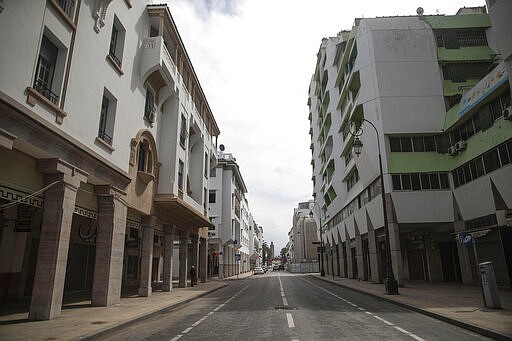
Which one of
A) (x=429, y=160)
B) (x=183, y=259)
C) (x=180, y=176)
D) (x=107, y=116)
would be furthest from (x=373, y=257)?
(x=107, y=116)

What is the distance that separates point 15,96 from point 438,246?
32897 mm

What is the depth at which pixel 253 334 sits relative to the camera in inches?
355

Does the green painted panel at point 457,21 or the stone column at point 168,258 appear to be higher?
the green painted panel at point 457,21

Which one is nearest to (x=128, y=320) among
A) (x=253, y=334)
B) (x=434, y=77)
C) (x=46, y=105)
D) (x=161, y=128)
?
(x=253, y=334)

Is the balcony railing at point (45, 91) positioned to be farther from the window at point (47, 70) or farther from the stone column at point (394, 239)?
the stone column at point (394, 239)

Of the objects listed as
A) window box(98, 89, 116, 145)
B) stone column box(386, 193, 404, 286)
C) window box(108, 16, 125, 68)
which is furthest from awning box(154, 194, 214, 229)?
stone column box(386, 193, 404, 286)

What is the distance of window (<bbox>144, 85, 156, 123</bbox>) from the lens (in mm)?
19844

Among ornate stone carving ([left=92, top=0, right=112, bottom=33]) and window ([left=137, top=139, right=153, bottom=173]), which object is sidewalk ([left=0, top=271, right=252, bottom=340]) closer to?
window ([left=137, top=139, right=153, bottom=173])

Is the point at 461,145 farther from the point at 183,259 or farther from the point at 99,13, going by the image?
the point at 99,13

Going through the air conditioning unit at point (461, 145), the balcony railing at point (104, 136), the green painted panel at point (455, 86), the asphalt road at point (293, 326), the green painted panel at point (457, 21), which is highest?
the green painted panel at point (457, 21)

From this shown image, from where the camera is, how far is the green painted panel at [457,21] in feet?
96.2

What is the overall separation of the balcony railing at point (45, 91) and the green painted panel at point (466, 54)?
28890 millimetres

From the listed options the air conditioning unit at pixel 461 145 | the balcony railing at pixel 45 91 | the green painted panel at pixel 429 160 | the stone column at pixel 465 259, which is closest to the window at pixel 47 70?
the balcony railing at pixel 45 91

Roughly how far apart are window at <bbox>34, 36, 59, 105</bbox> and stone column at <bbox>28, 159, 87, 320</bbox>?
223cm
